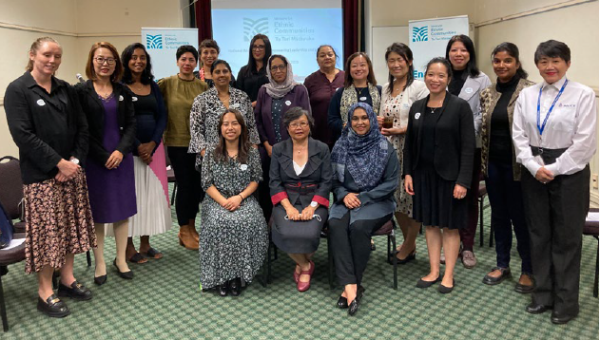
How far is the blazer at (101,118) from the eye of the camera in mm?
3072

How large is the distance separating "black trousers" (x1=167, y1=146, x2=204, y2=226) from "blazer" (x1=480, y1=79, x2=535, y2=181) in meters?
2.14

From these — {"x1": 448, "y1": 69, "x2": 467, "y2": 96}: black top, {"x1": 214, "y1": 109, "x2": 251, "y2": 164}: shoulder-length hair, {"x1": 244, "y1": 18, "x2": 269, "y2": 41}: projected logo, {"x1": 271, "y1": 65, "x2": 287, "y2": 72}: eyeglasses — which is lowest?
{"x1": 214, "y1": 109, "x2": 251, "y2": 164}: shoulder-length hair

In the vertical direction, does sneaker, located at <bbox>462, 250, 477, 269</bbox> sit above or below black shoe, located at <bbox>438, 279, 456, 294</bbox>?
above

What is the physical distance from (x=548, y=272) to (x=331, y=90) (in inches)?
78.6

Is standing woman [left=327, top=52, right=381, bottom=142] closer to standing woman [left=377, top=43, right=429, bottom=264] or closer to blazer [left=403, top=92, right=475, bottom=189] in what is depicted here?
standing woman [left=377, top=43, right=429, bottom=264]

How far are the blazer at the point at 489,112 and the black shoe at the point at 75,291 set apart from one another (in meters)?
2.67

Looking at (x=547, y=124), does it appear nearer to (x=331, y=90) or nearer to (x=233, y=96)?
(x=331, y=90)

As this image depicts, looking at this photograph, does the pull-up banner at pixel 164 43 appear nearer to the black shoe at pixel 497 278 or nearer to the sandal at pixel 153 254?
the sandal at pixel 153 254

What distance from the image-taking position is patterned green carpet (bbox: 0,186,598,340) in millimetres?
2633

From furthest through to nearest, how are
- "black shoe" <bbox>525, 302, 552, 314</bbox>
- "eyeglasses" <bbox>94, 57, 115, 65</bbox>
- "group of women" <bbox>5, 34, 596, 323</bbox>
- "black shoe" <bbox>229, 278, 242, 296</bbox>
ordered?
"black shoe" <bbox>229, 278, 242, 296</bbox> < "eyeglasses" <bbox>94, 57, 115, 65</bbox> < "black shoe" <bbox>525, 302, 552, 314</bbox> < "group of women" <bbox>5, 34, 596, 323</bbox>

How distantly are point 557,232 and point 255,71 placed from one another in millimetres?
2480

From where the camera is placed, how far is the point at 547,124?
2514 millimetres

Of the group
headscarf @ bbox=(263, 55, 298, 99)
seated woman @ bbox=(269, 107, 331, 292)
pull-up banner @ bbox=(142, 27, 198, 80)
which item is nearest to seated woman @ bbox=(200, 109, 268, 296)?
seated woman @ bbox=(269, 107, 331, 292)

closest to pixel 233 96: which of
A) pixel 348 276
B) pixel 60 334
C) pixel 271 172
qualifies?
pixel 271 172
